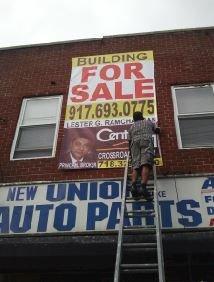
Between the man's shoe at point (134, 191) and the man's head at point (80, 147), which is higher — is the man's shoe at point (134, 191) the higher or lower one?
the lower one

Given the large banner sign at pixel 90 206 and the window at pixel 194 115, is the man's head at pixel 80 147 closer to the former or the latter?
the large banner sign at pixel 90 206

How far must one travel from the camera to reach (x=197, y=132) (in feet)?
26.2

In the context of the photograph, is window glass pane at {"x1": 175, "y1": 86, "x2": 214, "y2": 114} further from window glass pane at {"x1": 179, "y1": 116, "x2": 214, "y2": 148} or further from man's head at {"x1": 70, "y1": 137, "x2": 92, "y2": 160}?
man's head at {"x1": 70, "y1": 137, "x2": 92, "y2": 160}

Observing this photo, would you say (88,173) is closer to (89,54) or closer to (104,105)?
(104,105)

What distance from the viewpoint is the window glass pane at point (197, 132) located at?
7.76 metres

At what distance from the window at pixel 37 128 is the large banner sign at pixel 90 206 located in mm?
1159

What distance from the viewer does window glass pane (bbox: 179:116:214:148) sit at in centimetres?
776

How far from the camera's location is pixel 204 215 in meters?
6.44

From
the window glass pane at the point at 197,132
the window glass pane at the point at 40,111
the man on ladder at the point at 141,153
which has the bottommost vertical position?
the man on ladder at the point at 141,153

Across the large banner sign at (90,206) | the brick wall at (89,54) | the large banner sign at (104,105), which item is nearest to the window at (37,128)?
the brick wall at (89,54)

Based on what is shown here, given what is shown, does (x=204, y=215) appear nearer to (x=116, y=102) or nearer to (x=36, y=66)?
(x=116, y=102)

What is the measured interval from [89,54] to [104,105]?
6.19 feet

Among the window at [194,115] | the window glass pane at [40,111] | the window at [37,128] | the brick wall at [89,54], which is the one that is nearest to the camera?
the brick wall at [89,54]

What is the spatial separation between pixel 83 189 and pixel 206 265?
2510mm
